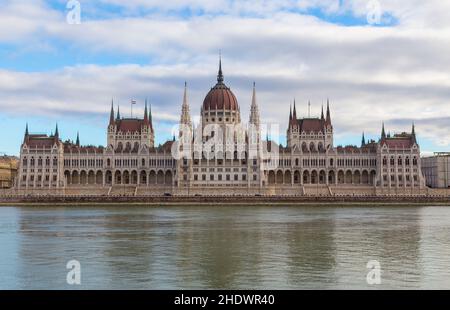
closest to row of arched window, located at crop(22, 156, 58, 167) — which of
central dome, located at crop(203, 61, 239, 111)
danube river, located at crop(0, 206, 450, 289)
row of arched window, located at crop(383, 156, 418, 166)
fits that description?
central dome, located at crop(203, 61, 239, 111)

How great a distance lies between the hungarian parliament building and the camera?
379 ft

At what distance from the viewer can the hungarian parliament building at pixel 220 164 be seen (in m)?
116

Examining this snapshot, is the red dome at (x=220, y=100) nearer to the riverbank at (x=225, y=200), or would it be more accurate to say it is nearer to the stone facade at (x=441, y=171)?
the riverbank at (x=225, y=200)

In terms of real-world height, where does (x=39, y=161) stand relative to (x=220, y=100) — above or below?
below

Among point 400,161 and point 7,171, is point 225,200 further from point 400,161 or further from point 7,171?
point 7,171

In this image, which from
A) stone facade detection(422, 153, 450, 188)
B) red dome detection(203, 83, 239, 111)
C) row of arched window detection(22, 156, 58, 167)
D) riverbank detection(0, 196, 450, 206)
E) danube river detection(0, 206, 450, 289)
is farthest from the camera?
red dome detection(203, 83, 239, 111)

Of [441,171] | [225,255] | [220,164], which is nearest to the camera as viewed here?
[225,255]

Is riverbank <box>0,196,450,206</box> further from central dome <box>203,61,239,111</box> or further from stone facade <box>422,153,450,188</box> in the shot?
central dome <box>203,61,239,111</box>

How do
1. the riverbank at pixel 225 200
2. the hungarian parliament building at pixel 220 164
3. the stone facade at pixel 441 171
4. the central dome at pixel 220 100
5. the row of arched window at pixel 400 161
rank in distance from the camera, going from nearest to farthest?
the riverbank at pixel 225 200 → the hungarian parliament building at pixel 220 164 → the row of arched window at pixel 400 161 → the stone facade at pixel 441 171 → the central dome at pixel 220 100

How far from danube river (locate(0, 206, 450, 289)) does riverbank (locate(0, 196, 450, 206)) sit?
46.2 meters

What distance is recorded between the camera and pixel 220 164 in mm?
118500

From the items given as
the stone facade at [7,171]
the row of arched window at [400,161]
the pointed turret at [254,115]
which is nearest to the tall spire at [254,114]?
the pointed turret at [254,115]

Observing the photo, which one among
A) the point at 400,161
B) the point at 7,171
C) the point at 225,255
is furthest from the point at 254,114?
the point at 225,255
